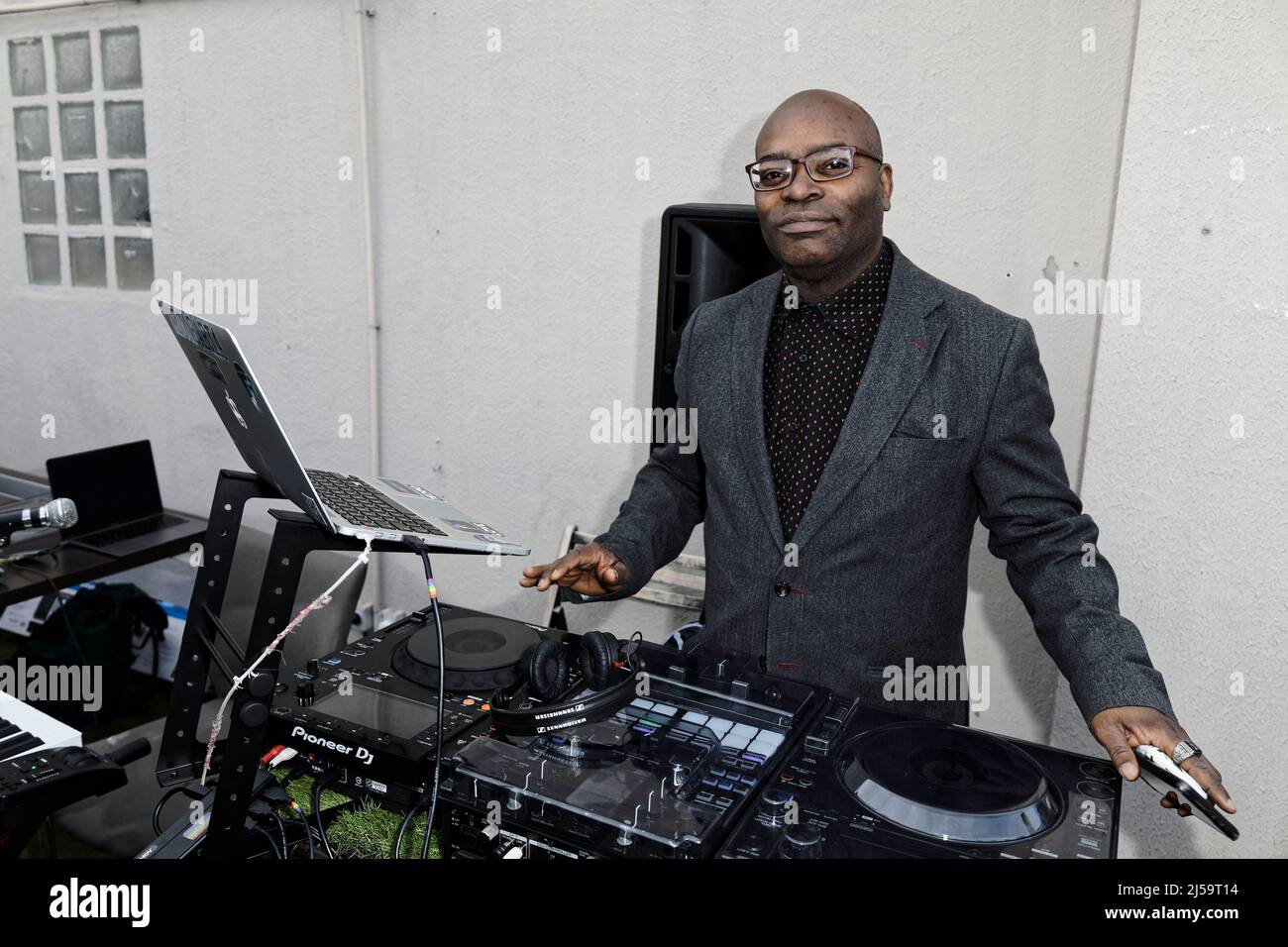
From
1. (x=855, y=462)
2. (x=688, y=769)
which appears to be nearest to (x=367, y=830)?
(x=688, y=769)

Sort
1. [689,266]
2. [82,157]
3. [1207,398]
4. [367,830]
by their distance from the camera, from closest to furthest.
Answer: [367,830], [1207,398], [689,266], [82,157]

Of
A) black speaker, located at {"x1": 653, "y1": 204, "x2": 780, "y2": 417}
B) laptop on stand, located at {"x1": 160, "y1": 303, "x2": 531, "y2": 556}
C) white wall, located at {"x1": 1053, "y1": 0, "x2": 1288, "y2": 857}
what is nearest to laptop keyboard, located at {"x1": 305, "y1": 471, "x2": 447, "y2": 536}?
laptop on stand, located at {"x1": 160, "y1": 303, "x2": 531, "y2": 556}

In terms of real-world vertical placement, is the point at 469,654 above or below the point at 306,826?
above

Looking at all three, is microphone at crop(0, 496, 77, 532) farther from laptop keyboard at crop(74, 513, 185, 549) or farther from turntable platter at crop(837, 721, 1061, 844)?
laptop keyboard at crop(74, 513, 185, 549)

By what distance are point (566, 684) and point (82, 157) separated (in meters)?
3.93

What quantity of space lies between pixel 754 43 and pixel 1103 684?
1.98m

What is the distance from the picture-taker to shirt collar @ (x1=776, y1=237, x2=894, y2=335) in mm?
1617

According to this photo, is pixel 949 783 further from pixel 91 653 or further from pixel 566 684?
pixel 91 653

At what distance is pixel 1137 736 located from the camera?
1053 millimetres

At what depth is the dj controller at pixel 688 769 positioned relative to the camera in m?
0.85

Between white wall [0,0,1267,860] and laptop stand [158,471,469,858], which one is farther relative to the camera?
white wall [0,0,1267,860]

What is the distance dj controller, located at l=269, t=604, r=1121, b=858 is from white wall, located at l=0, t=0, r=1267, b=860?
48.5 inches

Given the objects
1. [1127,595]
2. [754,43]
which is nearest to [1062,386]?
[1127,595]
